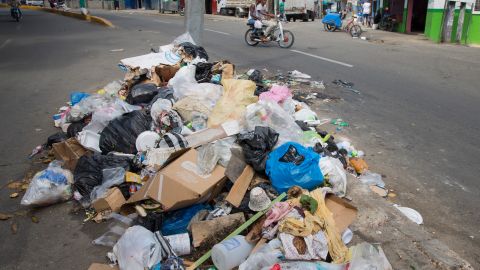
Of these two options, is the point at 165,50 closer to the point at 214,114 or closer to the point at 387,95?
→ the point at 214,114

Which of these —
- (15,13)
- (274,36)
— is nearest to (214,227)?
(274,36)

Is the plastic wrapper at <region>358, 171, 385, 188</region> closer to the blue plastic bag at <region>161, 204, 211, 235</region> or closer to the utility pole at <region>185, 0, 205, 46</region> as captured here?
the blue plastic bag at <region>161, 204, 211, 235</region>

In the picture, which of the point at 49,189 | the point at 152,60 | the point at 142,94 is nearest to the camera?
the point at 49,189

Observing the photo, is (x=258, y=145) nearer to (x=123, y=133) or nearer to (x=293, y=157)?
(x=293, y=157)

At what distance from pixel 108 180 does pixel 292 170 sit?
1.75m

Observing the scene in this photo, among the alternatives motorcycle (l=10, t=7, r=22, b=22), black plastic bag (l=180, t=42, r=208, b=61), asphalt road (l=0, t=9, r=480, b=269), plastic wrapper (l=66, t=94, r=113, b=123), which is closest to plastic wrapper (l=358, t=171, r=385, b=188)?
asphalt road (l=0, t=9, r=480, b=269)

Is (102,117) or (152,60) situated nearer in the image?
(102,117)

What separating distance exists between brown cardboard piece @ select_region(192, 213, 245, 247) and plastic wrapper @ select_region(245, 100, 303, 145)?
1.16 metres

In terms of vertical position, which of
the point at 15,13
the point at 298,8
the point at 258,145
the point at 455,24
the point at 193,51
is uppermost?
the point at 298,8

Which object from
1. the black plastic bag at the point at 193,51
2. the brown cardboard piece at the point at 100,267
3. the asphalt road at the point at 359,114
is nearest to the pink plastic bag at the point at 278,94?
the asphalt road at the point at 359,114

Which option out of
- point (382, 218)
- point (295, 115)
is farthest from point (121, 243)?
point (295, 115)

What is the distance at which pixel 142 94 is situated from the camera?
5766mm

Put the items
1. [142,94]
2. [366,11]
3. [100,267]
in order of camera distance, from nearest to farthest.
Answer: [100,267], [142,94], [366,11]

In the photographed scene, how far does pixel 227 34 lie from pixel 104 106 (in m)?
12.0
